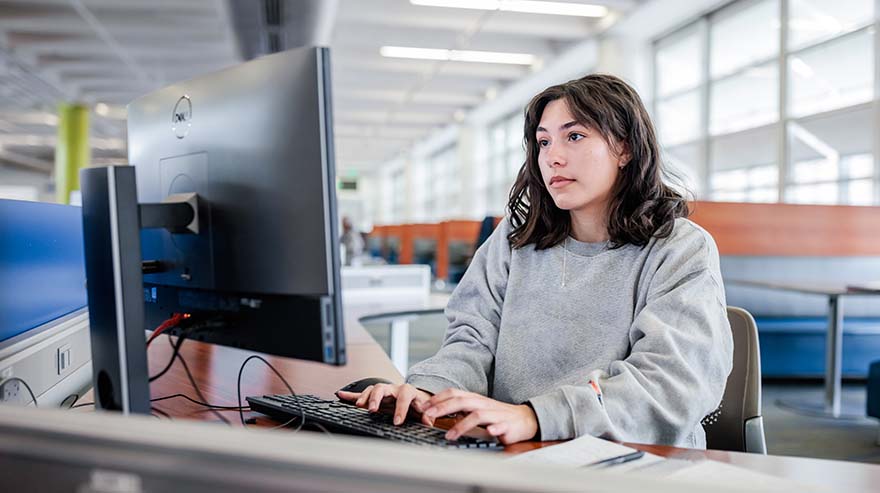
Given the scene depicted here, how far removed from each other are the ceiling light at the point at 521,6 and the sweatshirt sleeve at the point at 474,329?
5903 mm

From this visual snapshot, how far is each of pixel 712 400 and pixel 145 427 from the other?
84 cm

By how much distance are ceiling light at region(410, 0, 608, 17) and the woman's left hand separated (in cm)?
641

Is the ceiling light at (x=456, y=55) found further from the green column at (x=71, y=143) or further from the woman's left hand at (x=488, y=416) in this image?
the woman's left hand at (x=488, y=416)

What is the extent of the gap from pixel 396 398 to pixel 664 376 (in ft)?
1.29

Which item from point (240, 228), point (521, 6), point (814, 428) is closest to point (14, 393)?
point (240, 228)

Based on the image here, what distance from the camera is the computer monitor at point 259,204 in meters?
0.78

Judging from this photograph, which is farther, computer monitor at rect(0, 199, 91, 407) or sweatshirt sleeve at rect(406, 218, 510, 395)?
sweatshirt sleeve at rect(406, 218, 510, 395)

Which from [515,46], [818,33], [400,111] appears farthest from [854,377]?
[400,111]

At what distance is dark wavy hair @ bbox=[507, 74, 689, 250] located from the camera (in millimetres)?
1186

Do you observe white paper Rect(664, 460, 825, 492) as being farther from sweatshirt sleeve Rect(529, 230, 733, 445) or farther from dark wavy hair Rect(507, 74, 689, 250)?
dark wavy hair Rect(507, 74, 689, 250)

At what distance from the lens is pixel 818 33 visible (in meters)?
5.62

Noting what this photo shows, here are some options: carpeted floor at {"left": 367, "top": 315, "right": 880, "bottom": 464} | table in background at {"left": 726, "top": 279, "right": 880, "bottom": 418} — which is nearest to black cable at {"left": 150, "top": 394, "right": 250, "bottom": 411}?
carpeted floor at {"left": 367, "top": 315, "right": 880, "bottom": 464}

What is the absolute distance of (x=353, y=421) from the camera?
94 cm

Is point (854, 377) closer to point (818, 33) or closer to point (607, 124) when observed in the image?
Result: point (818, 33)
